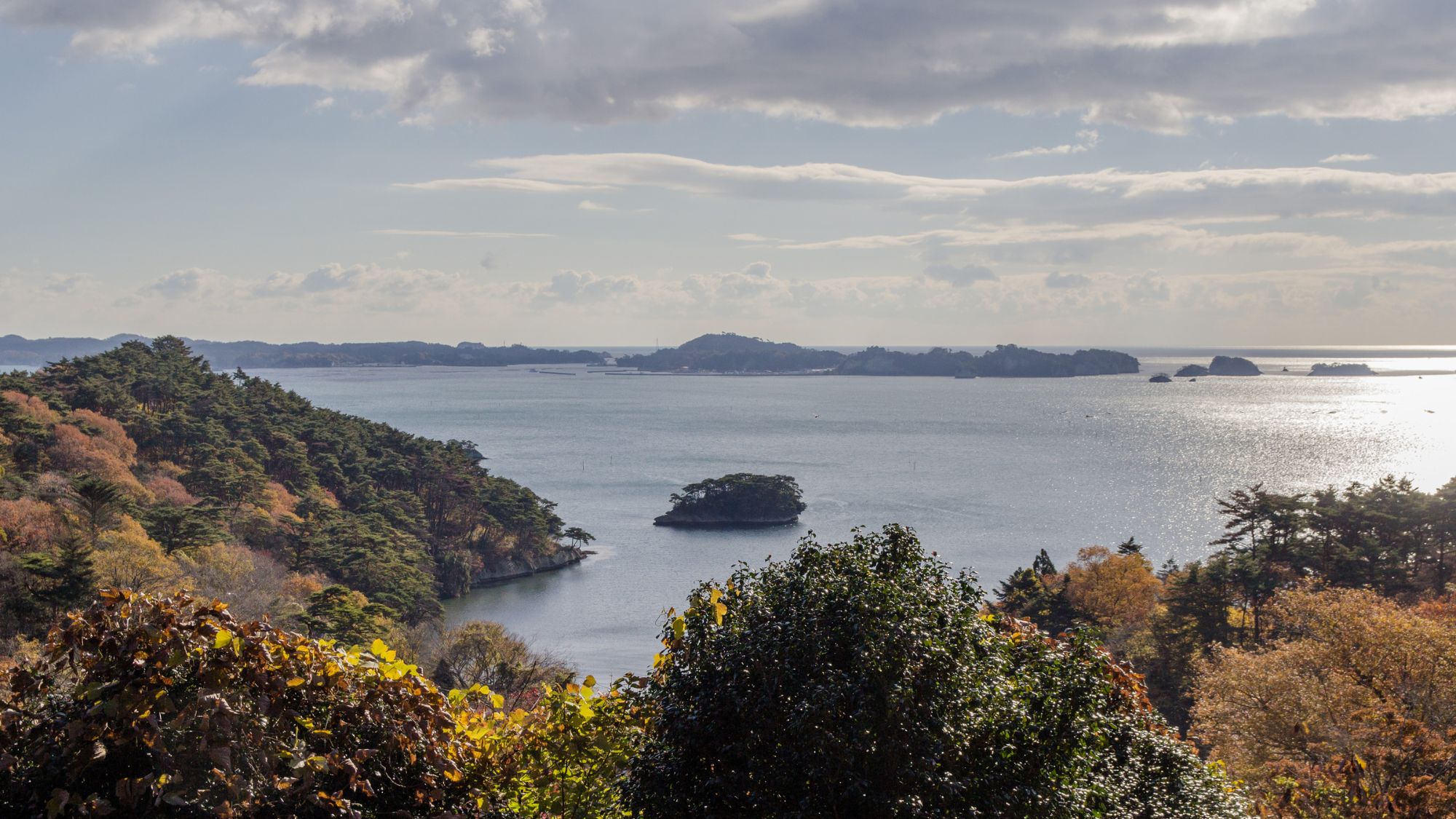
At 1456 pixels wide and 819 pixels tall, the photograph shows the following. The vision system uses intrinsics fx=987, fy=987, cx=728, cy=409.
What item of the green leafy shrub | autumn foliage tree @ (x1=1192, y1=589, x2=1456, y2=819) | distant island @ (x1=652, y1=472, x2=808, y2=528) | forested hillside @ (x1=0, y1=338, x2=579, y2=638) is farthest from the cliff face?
the green leafy shrub

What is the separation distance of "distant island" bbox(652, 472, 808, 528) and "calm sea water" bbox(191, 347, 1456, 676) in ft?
6.18

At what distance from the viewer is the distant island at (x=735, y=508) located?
294 ft

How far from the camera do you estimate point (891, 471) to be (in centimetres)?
11419

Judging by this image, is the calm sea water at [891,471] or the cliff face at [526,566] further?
the cliff face at [526,566]

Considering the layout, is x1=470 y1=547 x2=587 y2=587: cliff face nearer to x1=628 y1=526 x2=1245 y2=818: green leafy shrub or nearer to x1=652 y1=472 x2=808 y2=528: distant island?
x1=652 y1=472 x2=808 y2=528: distant island

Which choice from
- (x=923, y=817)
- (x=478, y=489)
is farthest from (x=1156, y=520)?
(x=923, y=817)

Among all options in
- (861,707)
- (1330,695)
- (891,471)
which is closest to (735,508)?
(891,471)

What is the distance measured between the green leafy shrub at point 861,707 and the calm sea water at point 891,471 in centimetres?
4106

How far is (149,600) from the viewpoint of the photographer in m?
7.09

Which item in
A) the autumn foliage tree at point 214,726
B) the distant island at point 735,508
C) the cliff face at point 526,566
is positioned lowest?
the cliff face at point 526,566

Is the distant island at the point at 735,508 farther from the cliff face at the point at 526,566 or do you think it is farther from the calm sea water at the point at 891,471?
Answer: the cliff face at the point at 526,566

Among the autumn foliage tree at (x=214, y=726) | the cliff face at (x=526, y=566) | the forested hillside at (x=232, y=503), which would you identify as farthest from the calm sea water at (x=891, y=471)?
the autumn foliage tree at (x=214, y=726)

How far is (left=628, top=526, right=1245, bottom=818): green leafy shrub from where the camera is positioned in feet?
22.6

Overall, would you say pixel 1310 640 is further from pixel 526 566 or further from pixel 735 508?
pixel 735 508
